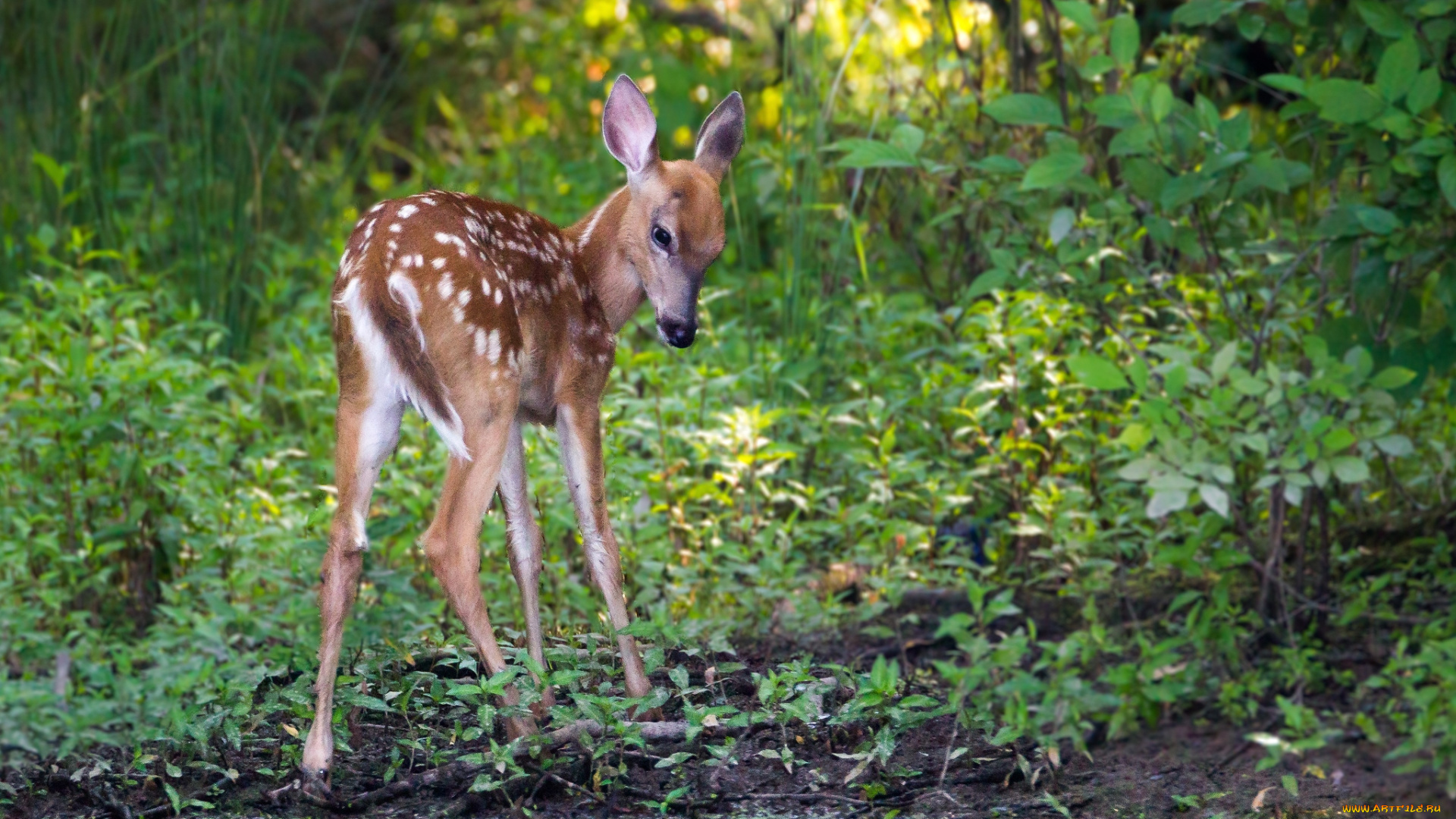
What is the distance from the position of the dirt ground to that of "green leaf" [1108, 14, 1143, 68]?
1.93 metres

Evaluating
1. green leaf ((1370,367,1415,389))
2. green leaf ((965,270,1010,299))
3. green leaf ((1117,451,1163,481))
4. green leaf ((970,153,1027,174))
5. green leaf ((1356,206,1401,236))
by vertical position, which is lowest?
green leaf ((1117,451,1163,481))

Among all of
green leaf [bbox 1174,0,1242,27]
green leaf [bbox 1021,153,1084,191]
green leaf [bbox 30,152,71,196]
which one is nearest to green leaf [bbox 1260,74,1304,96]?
green leaf [bbox 1174,0,1242,27]

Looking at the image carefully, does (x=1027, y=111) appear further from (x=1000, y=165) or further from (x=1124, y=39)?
(x=1124, y=39)

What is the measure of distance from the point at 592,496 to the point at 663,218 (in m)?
0.78

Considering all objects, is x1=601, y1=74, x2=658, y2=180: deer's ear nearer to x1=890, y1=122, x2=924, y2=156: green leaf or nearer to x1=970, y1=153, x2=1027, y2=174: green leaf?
x1=890, y1=122, x2=924, y2=156: green leaf

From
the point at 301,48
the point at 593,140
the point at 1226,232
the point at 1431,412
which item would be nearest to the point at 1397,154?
the point at 1226,232

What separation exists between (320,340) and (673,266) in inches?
119

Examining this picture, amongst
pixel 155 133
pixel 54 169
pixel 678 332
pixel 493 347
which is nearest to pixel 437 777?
pixel 493 347

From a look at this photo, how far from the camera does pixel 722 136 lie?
442cm

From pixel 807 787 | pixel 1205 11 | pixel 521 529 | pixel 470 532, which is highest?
pixel 1205 11

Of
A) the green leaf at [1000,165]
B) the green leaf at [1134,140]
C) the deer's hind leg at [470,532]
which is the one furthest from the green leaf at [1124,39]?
the deer's hind leg at [470,532]

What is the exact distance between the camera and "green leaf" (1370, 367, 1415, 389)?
164 inches

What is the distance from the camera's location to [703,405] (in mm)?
5770

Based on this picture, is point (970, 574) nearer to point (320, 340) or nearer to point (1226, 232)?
point (1226, 232)
